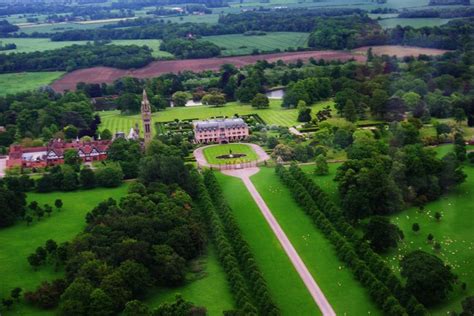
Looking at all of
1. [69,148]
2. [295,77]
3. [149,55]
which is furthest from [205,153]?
[149,55]

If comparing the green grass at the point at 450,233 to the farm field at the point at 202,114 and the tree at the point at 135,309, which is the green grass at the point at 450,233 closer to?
the tree at the point at 135,309

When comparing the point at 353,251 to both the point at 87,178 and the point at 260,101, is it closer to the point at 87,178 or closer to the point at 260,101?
the point at 87,178

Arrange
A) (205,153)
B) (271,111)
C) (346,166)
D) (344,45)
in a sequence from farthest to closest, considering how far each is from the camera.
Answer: (344,45) < (271,111) < (205,153) < (346,166)

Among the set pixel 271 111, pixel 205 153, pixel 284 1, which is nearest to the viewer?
pixel 205 153

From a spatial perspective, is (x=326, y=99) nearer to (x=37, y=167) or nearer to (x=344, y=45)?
(x=344, y=45)

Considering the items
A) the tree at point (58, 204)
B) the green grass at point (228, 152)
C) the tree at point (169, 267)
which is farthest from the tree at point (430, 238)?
the tree at point (58, 204)

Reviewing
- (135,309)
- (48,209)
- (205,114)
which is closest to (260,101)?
(205,114)
